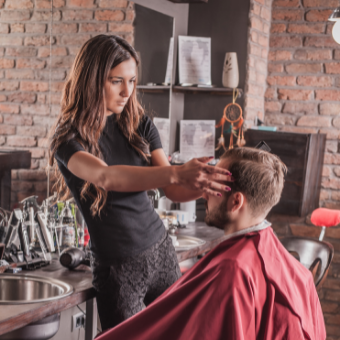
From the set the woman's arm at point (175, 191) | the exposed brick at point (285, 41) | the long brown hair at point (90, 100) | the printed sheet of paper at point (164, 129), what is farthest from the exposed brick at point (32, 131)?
the exposed brick at point (285, 41)

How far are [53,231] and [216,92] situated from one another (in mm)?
1569

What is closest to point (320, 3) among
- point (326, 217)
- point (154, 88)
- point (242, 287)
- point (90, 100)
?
point (154, 88)

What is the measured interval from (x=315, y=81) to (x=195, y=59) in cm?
88

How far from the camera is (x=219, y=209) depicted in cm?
143

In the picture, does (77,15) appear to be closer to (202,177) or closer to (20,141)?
(20,141)

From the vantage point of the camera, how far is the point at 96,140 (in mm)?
1658

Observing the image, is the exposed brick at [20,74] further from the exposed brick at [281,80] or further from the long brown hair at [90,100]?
the exposed brick at [281,80]

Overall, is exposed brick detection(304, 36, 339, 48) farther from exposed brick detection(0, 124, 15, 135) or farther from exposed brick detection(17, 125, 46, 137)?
exposed brick detection(0, 124, 15, 135)

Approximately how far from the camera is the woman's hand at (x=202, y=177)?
1188 millimetres

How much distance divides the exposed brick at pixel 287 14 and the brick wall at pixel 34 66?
1419mm

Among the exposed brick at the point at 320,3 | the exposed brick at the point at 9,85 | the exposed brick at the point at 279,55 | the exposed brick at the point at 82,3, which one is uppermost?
the exposed brick at the point at 320,3

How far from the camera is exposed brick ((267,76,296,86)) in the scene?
340 centimetres

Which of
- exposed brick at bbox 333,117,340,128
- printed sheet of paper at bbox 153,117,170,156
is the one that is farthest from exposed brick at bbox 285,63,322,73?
printed sheet of paper at bbox 153,117,170,156

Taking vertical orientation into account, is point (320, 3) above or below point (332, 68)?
above
